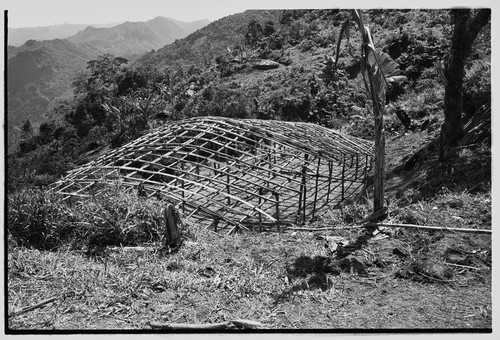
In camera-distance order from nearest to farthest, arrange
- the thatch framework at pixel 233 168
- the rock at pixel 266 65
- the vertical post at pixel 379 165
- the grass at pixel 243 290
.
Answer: the grass at pixel 243 290
the vertical post at pixel 379 165
the thatch framework at pixel 233 168
the rock at pixel 266 65

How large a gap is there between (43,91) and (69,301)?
27209mm

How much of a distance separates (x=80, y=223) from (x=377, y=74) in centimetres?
355

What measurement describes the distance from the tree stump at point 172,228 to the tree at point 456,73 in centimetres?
499

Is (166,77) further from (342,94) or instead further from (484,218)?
(484,218)

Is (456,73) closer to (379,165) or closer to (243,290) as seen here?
(379,165)

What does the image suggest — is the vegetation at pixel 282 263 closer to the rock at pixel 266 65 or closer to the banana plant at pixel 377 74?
the banana plant at pixel 377 74

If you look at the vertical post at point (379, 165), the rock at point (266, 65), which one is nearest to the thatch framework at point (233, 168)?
the vertical post at point (379, 165)

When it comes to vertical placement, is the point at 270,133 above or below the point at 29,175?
above

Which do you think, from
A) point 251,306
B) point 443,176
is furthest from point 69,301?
point 443,176

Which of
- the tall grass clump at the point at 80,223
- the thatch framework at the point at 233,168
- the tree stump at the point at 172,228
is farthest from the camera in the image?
the thatch framework at the point at 233,168

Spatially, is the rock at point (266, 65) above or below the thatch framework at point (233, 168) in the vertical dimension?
above

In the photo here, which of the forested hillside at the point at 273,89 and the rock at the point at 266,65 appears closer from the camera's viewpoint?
the forested hillside at the point at 273,89

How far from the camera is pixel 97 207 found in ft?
17.8

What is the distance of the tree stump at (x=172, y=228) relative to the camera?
5.02 m
